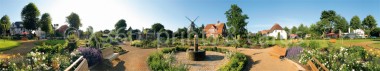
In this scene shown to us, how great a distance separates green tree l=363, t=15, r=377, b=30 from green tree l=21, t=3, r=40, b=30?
8953 cm

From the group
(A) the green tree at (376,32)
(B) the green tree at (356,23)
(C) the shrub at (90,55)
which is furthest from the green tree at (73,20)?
(B) the green tree at (356,23)

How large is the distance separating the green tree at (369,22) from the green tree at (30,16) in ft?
294

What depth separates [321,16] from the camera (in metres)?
78.3

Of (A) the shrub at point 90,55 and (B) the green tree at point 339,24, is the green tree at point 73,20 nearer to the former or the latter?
(B) the green tree at point 339,24

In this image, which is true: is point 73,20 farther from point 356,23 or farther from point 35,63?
point 356,23

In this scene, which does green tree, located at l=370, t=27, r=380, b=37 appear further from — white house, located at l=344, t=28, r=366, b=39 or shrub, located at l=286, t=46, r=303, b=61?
shrub, located at l=286, t=46, r=303, b=61

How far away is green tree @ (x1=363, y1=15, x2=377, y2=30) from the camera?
9467cm

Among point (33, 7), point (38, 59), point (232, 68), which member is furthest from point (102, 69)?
point (33, 7)

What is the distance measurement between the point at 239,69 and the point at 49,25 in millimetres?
59179

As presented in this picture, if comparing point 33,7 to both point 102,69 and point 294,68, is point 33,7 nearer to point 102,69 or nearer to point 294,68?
point 102,69

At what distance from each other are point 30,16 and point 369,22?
91457mm

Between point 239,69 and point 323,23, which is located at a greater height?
point 323,23

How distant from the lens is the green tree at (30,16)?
5975 cm

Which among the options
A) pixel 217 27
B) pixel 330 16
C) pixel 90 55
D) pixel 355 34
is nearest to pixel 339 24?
pixel 330 16
